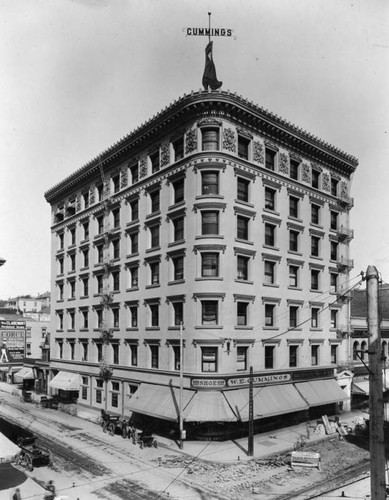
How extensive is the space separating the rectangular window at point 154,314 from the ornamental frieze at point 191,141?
11854 mm

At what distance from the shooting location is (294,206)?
36.5m

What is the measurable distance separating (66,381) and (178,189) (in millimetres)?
22848

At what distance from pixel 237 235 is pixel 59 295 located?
25.5m

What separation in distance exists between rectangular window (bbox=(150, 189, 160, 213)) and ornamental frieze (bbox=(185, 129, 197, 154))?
193 inches

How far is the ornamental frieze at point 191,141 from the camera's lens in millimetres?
31031

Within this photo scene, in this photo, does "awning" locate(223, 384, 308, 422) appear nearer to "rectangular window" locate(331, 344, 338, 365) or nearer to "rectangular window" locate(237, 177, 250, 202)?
"rectangular window" locate(331, 344, 338, 365)

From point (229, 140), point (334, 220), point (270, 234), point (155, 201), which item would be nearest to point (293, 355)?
point (270, 234)

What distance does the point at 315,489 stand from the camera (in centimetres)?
2012

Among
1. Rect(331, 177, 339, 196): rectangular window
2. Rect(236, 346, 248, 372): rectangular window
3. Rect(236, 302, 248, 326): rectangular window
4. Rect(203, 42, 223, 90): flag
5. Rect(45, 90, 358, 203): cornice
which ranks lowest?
Rect(236, 346, 248, 372): rectangular window

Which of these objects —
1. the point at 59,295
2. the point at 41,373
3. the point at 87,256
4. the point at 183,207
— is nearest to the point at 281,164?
the point at 183,207

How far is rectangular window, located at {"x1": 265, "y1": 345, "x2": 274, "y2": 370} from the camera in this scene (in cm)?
3300

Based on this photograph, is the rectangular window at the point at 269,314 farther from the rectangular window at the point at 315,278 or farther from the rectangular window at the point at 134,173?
the rectangular window at the point at 134,173

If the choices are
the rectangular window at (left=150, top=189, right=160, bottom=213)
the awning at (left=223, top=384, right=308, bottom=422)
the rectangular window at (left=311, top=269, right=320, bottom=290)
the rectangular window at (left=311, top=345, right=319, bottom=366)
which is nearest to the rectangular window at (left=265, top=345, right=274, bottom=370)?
the awning at (left=223, top=384, right=308, bottom=422)

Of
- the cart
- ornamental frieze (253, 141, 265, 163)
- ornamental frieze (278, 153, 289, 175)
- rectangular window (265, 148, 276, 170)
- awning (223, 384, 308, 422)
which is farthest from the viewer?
ornamental frieze (278, 153, 289, 175)
